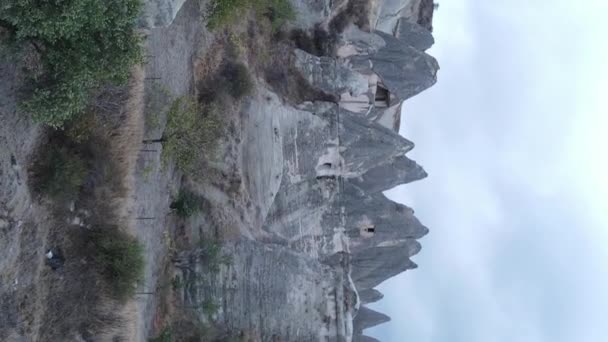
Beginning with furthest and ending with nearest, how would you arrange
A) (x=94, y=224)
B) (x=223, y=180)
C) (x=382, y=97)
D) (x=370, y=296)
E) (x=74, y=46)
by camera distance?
(x=370, y=296), (x=382, y=97), (x=223, y=180), (x=94, y=224), (x=74, y=46)

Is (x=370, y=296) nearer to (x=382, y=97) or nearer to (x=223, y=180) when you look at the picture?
(x=382, y=97)

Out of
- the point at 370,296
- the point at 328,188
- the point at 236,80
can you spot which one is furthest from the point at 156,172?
the point at 370,296

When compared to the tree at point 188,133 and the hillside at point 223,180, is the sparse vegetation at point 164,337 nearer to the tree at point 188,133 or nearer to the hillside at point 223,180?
the hillside at point 223,180

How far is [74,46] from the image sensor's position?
10297 millimetres

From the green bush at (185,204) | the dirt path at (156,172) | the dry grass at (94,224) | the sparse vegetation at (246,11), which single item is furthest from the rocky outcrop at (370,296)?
the dry grass at (94,224)

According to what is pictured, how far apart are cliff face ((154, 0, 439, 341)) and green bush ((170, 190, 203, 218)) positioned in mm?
807

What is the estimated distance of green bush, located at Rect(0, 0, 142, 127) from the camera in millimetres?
9539

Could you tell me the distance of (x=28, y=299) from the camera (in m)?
11.9

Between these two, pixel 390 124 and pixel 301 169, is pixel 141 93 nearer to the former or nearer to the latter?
pixel 301 169

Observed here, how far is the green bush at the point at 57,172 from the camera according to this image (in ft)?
39.2

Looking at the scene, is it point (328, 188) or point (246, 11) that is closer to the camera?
point (246, 11)

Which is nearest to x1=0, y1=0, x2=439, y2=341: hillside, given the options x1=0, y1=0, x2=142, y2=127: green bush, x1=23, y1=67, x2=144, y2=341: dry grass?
x1=23, y1=67, x2=144, y2=341: dry grass

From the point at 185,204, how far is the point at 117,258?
3.44 metres

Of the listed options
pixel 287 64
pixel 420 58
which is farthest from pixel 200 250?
pixel 420 58
